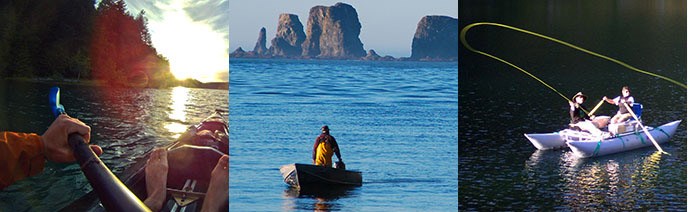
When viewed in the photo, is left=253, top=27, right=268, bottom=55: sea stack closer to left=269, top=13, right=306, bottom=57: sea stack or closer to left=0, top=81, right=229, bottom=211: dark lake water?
left=269, top=13, right=306, bottom=57: sea stack

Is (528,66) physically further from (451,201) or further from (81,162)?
(81,162)

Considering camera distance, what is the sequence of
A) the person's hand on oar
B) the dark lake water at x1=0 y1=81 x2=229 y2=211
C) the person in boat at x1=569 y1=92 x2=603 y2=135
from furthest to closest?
the person in boat at x1=569 y1=92 x2=603 y2=135 < the dark lake water at x1=0 y1=81 x2=229 y2=211 < the person's hand on oar

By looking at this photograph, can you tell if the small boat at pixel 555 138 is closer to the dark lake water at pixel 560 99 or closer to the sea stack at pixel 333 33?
the dark lake water at pixel 560 99

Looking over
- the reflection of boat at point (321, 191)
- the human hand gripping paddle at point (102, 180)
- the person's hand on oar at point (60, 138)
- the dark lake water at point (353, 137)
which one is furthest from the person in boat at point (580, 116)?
the person's hand on oar at point (60, 138)

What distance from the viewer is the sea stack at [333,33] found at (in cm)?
990

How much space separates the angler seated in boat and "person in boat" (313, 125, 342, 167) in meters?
1.89

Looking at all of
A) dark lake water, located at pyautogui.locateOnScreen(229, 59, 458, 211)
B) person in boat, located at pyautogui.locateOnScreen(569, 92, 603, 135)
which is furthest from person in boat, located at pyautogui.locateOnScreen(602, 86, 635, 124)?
dark lake water, located at pyautogui.locateOnScreen(229, 59, 458, 211)

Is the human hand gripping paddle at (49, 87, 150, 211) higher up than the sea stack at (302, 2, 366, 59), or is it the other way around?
the sea stack at (302, 2, 366, 59)

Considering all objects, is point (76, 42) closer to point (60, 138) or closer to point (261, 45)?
point (60, 138)

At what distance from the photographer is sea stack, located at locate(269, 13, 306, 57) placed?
9914 mm

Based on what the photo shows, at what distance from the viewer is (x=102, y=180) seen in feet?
23.0

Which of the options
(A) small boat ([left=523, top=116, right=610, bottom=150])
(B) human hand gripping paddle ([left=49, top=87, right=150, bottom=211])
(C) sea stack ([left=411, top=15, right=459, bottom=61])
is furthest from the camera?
(A) small boat ([left=523, top=116, right=610, bottom=150])

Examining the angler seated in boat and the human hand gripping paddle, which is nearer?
the human hand gripping paddle

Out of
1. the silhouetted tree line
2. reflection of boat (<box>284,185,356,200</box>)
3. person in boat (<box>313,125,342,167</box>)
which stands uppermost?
the silhouetted tree line
